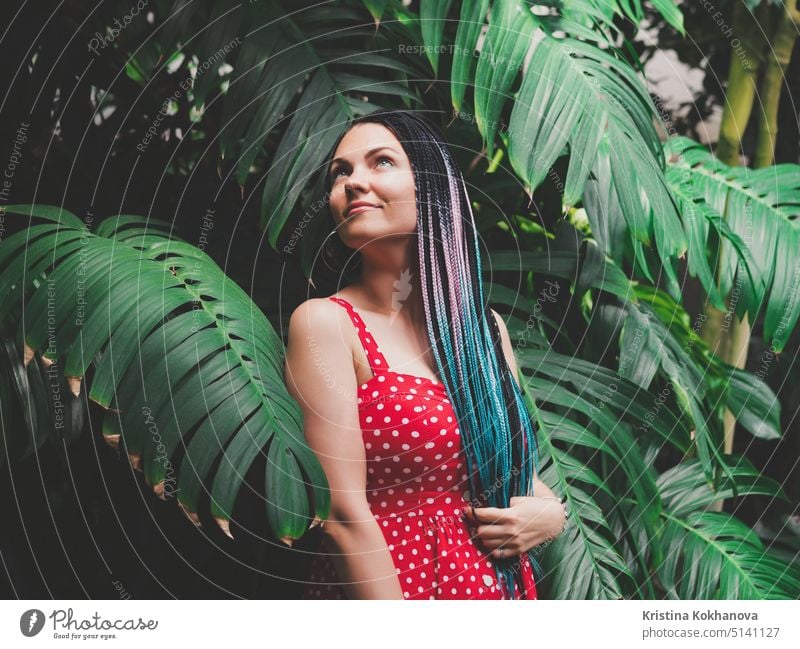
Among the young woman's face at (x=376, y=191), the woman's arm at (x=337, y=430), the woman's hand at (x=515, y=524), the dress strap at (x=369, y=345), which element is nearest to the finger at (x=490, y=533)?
the woman's hand at (x=515, y=524)

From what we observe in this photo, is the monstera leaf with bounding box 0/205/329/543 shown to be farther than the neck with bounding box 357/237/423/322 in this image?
No

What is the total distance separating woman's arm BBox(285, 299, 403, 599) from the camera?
994 mm

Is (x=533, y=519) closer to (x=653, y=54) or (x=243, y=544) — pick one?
(x=243, y=544)

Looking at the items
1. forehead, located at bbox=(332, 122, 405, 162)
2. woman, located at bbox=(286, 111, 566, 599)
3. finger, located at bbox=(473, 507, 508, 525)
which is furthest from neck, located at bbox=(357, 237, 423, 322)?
finger, located at bbox=(473, 507, 508, 525)

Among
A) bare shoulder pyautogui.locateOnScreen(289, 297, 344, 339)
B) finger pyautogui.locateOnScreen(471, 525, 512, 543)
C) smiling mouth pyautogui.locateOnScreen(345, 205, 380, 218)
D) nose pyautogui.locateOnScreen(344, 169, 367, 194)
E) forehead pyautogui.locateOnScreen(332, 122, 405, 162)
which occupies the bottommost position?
finger pyautogui.locateOnScreen(471, 525, 512, 543)

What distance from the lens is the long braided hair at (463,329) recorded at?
1.07m

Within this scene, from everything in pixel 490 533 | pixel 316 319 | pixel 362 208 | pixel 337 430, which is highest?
pixel 362 208

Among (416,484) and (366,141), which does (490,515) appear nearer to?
(416,484)

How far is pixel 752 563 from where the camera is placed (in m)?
1.44

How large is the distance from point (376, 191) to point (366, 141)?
64 mm

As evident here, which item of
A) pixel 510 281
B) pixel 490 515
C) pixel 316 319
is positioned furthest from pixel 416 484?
pixel 510 281

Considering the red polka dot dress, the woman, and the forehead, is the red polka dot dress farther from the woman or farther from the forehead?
the forehead

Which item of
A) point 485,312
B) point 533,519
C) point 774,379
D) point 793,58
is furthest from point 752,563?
point 793,58

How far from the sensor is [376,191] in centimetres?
105
